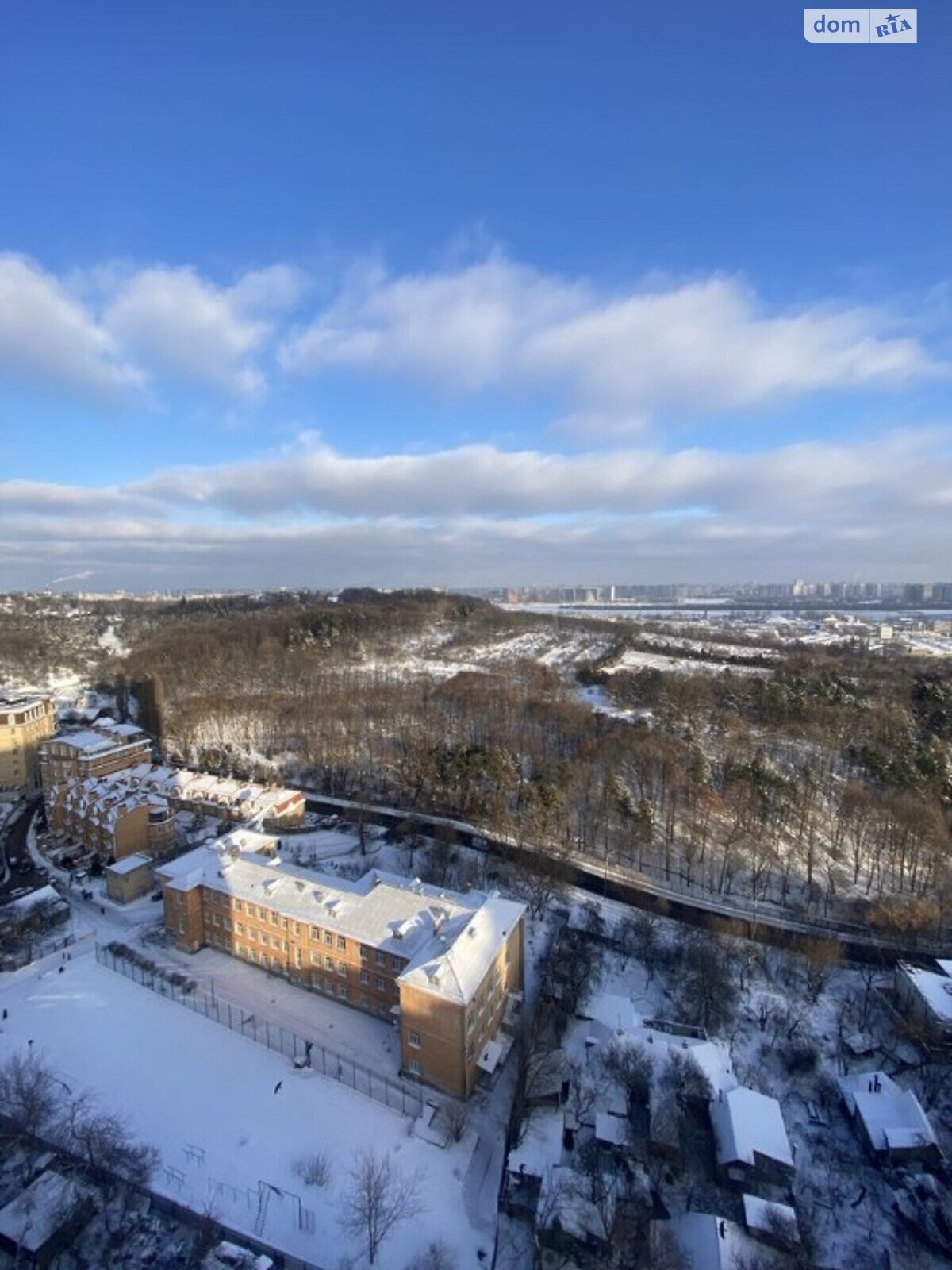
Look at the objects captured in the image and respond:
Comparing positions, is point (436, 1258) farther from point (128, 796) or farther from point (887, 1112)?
point (128, 796)

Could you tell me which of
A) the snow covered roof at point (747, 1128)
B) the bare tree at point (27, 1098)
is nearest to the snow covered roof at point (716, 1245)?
the snow covered roof at point (747, 1128)

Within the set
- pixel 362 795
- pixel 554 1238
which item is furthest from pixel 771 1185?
pixel 362 795

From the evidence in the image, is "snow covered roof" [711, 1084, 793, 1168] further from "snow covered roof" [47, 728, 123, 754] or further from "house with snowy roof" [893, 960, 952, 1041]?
"snow covered roof" [47, 728, 123, 754]

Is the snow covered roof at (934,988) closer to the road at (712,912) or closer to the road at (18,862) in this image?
the road at (712,912)

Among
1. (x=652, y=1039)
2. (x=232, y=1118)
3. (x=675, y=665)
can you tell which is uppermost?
(x=675, y=665)

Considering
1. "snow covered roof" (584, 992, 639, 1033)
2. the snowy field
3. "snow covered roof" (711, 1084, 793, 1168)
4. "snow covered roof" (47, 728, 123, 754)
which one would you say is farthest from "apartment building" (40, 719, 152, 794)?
"snow covered roof" (711, 1084, 793, 1168)

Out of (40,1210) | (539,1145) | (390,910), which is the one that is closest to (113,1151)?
(40,1210)
